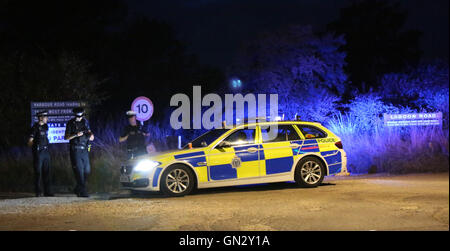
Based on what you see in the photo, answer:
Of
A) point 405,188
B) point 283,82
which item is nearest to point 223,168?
point 405,188

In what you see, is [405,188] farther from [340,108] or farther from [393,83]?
[393,83]

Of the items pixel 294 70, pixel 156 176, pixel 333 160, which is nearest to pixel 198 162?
pixel 156 176

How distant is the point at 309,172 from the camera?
35.7 feet

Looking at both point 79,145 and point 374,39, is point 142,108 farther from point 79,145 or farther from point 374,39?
point 374,39

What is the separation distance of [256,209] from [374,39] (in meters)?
32.0

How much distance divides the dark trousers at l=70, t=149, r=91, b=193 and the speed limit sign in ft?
9.51

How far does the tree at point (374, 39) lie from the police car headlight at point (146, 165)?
90.8ft

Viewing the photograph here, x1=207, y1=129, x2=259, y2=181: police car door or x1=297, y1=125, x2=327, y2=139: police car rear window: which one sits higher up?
x1=297, y1=125, x2=327, y2=139: police car rear window

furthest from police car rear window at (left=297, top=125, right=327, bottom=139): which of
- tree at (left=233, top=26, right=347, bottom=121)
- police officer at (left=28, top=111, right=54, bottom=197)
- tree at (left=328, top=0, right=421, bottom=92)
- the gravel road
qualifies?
tree at (left=328, top=0, right=421, bottom=92)

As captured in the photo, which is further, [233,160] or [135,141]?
[135,141]

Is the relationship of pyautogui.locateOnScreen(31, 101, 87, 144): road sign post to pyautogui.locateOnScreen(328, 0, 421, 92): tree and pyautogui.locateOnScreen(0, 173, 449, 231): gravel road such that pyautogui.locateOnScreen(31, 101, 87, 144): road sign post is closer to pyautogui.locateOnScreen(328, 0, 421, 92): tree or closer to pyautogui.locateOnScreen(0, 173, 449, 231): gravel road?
pyautogui.locateOnScreen(0, 173, 449, 231): gravel road

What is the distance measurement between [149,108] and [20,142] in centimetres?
762

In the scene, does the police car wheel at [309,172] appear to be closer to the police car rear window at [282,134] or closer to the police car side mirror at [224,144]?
the police car rear window at [282,134]

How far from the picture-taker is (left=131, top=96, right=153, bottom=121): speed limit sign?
542 inches
